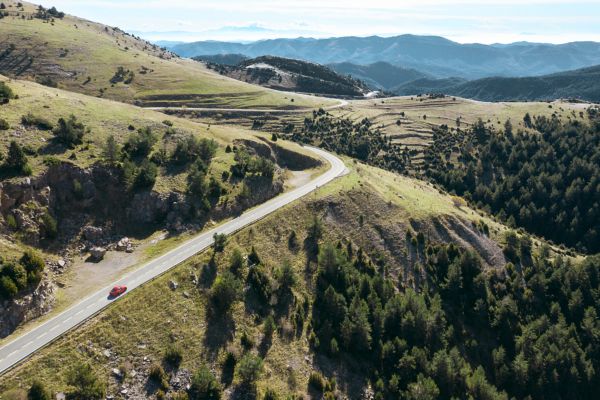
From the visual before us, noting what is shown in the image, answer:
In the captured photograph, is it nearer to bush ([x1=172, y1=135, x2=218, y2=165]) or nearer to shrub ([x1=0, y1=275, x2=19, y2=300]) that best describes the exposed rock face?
shrub ([x1=0, y1=275, x2=19, y2=300])

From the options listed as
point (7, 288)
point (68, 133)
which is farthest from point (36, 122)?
point (7, 288)

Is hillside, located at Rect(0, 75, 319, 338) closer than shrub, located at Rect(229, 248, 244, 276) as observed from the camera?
Yes

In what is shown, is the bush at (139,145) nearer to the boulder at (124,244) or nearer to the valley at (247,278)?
the valley at (247,278)

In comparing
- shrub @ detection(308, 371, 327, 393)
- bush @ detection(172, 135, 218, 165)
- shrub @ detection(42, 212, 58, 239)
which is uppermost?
bush @ detection(172, 135, 218, 165)

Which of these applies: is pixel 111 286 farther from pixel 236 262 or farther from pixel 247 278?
pixel 247 278

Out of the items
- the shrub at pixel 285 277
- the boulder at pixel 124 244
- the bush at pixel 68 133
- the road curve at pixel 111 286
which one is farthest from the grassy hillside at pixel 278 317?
the bush at pixel 68 133

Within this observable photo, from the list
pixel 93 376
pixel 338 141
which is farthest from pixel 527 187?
pixel 93 376

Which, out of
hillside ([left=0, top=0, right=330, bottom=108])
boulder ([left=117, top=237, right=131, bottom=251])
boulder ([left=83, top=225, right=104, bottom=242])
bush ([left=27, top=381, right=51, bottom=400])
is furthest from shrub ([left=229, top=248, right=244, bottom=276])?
hillside ([left=0, top=0, right=330, bottom=108])
